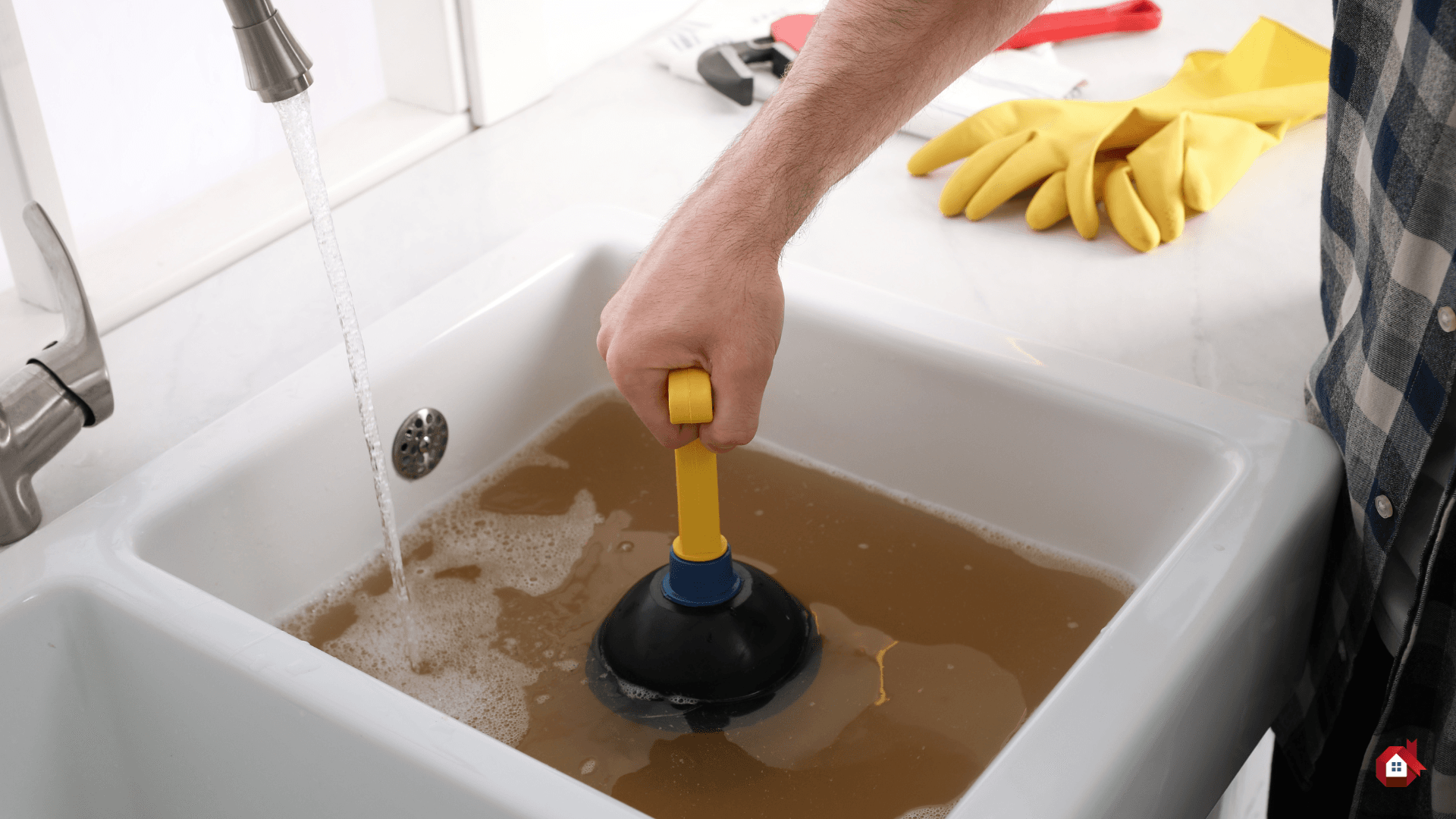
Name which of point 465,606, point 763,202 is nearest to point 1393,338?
point 763,202

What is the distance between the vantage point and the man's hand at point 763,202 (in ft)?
2.34

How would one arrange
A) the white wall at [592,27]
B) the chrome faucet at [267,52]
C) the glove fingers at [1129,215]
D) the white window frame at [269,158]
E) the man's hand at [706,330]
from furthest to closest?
the white wall at [592,27] < the glove fingers at [1129,215] < the white window frame at [269,158] < the man's hand at [706,330] < the chrome faucet at [267,52]

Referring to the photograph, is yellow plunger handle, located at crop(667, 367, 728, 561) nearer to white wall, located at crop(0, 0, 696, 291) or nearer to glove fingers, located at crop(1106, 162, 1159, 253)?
glove fingers, located at crop(1106, 162, 1159, 253)

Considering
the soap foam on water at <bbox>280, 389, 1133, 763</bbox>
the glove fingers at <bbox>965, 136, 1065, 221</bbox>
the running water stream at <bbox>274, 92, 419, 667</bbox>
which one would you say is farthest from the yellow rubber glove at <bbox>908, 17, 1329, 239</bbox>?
the running water stream at <bbox>274, 92, 419, 667</bbox>

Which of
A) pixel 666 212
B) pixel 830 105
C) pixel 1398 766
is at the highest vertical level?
pixel 830 105

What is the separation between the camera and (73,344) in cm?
79

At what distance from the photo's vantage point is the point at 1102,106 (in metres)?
1.21

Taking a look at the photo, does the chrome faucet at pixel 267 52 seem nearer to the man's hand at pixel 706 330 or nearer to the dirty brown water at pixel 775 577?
the man's hand at pixel 706 330

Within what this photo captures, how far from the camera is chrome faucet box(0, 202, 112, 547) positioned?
29.7 inches

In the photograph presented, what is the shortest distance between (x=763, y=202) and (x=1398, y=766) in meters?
0.50

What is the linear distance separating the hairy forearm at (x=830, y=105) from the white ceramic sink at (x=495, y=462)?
224mm

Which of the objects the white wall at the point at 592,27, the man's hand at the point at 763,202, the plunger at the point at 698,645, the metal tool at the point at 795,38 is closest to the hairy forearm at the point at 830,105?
the man's hand at the point at 763,202

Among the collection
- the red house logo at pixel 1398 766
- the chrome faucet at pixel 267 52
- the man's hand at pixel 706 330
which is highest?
the chrome faucet at pixel 267 52

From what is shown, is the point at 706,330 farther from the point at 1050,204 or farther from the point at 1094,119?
the point at 1094,119
